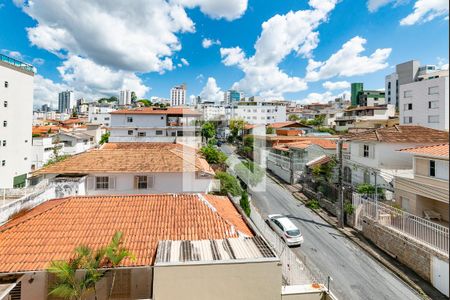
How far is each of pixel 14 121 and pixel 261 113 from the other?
7136 cm

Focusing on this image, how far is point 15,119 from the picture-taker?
3042 centimetres

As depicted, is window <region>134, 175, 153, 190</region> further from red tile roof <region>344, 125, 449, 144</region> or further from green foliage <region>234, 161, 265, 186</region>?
red tile roof <region>344, 125, 449, 144</region>

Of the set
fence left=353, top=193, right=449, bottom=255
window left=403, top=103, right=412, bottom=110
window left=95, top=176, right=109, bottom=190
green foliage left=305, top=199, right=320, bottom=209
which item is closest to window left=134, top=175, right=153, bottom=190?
window left=95, top=176, right=109, bottom=190

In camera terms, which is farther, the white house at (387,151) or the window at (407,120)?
the window at (407,120)

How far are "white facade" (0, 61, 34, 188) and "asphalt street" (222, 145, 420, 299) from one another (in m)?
30.3

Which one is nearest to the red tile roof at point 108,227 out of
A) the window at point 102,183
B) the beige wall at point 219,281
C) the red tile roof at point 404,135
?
the beige wall at point 219,281

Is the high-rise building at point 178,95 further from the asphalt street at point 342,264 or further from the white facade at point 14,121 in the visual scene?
the asphalt street at point 342,264

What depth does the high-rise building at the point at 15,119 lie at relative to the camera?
2873cm

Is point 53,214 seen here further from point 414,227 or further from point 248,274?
point 414,227

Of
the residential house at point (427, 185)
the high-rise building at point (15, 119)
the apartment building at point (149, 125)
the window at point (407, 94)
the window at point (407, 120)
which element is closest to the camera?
the residential house at point (427, 185)

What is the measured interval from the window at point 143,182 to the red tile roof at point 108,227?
14.6ft

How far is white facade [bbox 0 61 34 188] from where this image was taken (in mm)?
28750

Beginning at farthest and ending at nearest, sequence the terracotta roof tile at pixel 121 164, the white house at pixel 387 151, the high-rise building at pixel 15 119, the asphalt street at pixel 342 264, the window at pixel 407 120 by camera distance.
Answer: the window at pixel 407 120
the high-rise building at pixel 15 119
the white house at pixel 387 151
the terracotta roof tile at pixel 121 164
the asphalt street at pixel 342 264

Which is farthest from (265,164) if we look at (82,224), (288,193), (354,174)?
(82,224)
